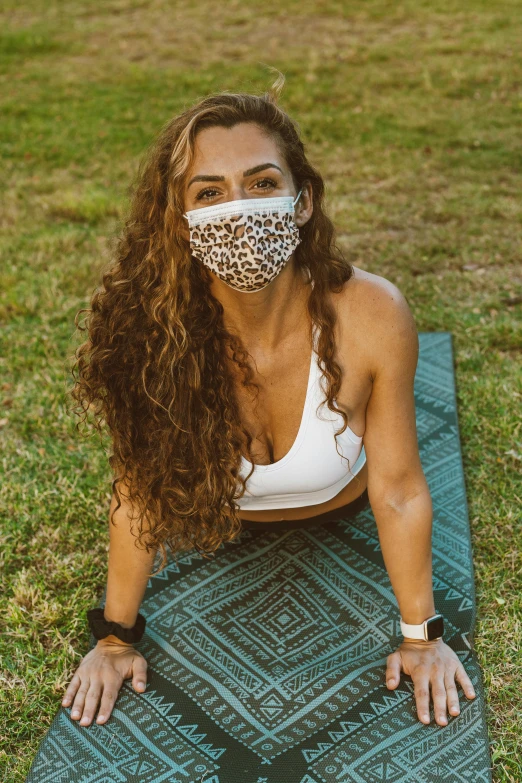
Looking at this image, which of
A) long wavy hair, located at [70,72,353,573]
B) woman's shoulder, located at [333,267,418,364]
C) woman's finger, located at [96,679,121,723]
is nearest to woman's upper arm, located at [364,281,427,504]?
woman's shoulder, located at [333,267,418,364]

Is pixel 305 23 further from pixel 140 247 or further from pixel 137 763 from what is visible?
Answer: pixel 137 763

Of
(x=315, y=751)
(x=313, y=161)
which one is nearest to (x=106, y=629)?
(x=315, y=751)

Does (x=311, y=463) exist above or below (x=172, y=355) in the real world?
below

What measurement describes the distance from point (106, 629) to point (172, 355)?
0.92 meters

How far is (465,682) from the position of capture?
8.00 feet

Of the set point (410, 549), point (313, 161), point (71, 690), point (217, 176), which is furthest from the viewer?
point (313, 161)

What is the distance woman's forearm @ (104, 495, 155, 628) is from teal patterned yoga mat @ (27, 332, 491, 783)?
Result: 0.19 m

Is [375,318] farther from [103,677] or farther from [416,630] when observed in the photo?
[103,677]

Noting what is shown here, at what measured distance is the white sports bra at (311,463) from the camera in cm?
240

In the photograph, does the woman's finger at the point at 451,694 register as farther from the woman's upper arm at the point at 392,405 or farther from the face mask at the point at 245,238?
the face mask at the point at 245,238

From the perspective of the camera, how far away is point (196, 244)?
7.61 ft

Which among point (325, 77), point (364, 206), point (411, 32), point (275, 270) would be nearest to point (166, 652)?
point (275, 270)

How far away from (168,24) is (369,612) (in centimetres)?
1071

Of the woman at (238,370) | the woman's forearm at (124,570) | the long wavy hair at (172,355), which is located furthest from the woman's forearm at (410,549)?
the woman's forearm at (124,570)
